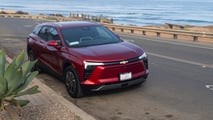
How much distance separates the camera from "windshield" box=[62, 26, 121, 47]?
10039mm

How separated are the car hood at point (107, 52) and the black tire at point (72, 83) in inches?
16.4

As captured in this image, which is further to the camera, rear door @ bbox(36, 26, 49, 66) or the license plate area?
rear door @ bbox(36, 26, 49, 66)

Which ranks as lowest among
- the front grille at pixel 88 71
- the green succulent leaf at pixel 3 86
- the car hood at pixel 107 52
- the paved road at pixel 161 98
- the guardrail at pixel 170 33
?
the guardrail at pixel 170 33

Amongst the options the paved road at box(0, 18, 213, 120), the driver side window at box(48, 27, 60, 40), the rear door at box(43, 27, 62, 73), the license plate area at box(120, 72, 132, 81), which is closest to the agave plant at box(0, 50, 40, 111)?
the paved road at box(0, 18, 213, 120)

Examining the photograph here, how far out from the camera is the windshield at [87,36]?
10039 mm

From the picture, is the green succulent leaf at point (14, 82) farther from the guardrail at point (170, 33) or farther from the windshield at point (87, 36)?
the guardrail at point (170, 33)

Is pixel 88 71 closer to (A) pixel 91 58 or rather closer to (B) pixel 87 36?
(A) pixel 91 58

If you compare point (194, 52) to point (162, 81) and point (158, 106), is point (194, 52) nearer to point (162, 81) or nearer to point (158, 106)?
point (162, 81)

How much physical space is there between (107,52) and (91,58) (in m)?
0.39

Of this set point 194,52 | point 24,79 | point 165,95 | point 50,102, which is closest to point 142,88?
point 165,95

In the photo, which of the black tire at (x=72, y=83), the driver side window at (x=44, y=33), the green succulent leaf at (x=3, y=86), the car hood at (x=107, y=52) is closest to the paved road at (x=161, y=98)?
the black tire at (x=72, y=83)

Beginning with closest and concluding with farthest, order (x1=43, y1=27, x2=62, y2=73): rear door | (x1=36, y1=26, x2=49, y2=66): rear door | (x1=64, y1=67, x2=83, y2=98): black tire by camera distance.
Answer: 1. (x1=64, y1=67, x2=83, y2=98): black tire
2. (x1=43, y1=27, x2=62, y2=73): rear door
3. (x1=36, y1=26, x2=49, y2=66): rear door

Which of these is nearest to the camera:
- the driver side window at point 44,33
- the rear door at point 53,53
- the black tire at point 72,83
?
the black tire at point 72,83

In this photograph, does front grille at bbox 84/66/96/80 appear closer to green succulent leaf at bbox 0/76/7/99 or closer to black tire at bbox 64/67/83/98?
black tire at bbox 64/67/83/98
